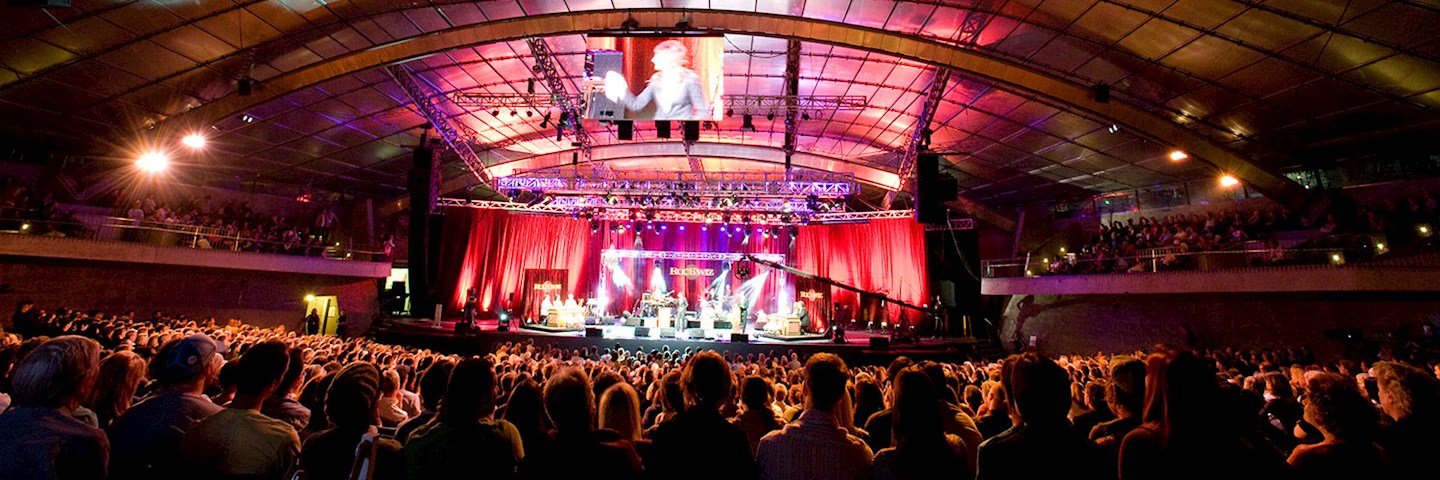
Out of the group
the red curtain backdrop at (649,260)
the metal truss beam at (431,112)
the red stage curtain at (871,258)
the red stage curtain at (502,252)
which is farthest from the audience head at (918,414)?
the red stage curtain at (502,252)

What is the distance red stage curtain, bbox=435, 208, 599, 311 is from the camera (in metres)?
19.6


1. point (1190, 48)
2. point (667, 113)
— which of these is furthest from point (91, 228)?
point (1190, 48)

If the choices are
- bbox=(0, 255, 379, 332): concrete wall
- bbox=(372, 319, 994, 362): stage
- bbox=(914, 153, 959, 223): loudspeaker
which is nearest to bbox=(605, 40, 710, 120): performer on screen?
bbox=(914, 153, 959, 223): loudspeaker

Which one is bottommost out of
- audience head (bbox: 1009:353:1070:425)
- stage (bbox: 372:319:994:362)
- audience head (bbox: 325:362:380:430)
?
stage (bbox: 372:319:994:362)

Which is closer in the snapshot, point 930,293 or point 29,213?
point 29,213

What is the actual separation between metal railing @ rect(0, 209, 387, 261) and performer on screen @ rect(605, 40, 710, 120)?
456 inches

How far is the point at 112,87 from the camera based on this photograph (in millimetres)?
11055

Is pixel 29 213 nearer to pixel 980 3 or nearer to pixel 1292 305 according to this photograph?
pixel 980 3

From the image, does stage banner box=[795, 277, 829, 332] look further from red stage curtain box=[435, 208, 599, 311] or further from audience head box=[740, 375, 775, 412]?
audience head box=[740, 375, 775, 412]

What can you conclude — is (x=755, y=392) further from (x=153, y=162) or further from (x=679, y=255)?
(x=679, y=255)

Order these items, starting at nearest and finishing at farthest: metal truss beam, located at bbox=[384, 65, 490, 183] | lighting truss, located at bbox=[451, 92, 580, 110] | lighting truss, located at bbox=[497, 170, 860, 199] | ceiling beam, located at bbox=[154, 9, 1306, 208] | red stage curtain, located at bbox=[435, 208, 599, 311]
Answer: ceiling beam, located at bbox=[154, 9, 1306, 208]
metal truss beam, located at bbox=[384, 65, 490, 183]
lighting truss, located at bbox=[451, 92, 580, 110]
lighting truss, located at bbox=[497, 170, 860, 199]
red stage curtain, located at bbox=[435, 208, 599, 311]

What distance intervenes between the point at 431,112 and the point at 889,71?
10.5 meters

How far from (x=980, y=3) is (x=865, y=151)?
27.5ft

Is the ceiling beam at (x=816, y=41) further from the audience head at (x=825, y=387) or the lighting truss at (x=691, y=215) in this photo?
the audience head at (x=825, y=387)
